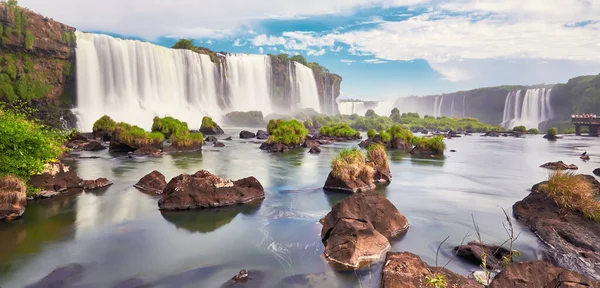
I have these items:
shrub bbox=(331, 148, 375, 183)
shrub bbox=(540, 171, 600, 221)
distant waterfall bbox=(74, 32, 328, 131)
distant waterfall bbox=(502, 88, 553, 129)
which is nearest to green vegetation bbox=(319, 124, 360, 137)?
distant waterfall bbox=(74, 32, 328, 131)

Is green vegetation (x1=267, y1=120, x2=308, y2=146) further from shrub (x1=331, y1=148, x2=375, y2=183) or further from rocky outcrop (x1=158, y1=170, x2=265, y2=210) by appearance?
rocky outcrop (x1=158, y1=170, x2=265, y2=210)

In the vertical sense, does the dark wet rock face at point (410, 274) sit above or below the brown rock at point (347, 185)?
above

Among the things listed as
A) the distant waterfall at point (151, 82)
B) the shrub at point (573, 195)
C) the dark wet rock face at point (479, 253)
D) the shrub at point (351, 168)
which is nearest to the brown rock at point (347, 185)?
the shrub at point (351, 168)

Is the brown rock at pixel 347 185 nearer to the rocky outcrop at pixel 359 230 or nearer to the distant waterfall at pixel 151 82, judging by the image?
the rocky outcrop at pixel 359 230

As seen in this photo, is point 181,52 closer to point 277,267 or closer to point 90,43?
point 90,43

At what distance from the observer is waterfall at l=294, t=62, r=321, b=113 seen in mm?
132625

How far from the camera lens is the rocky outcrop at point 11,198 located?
12.8m

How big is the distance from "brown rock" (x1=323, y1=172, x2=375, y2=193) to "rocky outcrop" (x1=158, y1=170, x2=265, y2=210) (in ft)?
16.3

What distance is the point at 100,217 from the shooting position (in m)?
13.9

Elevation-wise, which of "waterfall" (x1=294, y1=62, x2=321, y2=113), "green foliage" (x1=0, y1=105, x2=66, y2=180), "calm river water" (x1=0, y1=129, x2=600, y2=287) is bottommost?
"calm river water" (x1=0, y1=129, x2=600, y2=287)

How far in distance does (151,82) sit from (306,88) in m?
73.8

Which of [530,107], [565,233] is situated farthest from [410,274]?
[530,107]

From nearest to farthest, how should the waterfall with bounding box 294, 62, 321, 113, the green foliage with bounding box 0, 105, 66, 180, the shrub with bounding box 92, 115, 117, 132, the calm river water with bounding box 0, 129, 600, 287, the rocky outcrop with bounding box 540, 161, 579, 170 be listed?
the calm river water with bounding box 0, 129, 600, 287
the green foliage with bounding box 0, 105, 66, 180
the rocky outcrop with bounding box 540, 161, 579, 170
the shrub with bounding box 92, 115, 117, 132
the waterfall with bounding box 294, 62, 321, 113

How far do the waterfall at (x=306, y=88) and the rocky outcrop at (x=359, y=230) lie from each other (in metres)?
121
